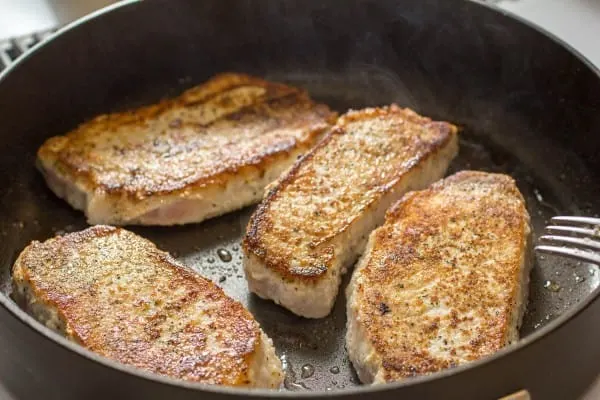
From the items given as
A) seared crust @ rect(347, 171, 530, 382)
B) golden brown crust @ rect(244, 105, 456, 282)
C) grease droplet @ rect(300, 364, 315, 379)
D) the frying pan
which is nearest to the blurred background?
the frying pan

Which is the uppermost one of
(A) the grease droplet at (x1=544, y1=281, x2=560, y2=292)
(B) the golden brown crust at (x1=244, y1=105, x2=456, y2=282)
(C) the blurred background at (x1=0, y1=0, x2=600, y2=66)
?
(C) the blurred background at (x1=0, y1=0, x2=600, y2=66)

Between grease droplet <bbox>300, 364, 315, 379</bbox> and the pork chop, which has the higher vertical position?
the pork chop

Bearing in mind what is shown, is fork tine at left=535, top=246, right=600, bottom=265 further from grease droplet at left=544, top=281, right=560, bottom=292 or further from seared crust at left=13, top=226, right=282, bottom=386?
seared crust at left=13, top=226, right=282, bottom=386

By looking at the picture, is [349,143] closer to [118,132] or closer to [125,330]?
[118,132]

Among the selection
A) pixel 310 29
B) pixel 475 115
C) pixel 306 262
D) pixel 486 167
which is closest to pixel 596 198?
pixel 486 167

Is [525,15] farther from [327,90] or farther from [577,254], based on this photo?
[577,254]

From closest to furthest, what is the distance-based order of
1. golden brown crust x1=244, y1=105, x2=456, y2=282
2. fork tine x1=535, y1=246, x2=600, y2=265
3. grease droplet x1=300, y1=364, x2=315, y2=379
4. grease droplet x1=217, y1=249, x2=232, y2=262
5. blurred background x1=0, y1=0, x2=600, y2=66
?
fork tine x1=535, y1=246, x2=600, y2=265
grease droplet x1=300, y1=364, x2=315, y2=379
golden brown crust x1=244, y1=105, x2=456, y2=282
grease droplet x1=217, y1=249, x2=232, y2=262
blurred background x1=0, y1=0, x2=600, y2=66

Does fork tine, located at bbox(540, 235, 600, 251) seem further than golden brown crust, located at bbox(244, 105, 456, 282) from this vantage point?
No

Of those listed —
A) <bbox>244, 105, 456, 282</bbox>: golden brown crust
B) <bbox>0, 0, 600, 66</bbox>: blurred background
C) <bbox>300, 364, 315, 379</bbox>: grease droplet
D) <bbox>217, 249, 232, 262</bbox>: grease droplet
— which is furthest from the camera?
<bbox>0, 0, 600, 66</bbox>: blurred background
